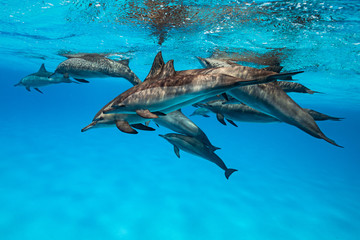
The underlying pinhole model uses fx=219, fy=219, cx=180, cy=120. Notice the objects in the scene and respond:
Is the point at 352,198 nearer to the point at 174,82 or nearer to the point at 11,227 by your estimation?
the point at 174,82

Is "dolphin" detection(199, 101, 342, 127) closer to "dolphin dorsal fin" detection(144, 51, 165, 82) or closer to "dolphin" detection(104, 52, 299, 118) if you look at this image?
"dolphin dorsal fin" detection(144, 51, 165, 82)

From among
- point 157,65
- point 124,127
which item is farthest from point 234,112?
point 124,127

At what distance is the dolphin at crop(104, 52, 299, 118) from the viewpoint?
321 cm

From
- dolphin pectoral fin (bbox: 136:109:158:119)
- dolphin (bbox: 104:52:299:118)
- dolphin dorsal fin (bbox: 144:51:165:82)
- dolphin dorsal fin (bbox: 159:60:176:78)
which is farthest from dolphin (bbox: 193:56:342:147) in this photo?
dolphin pectoral fin (bbox: 136:109:158:119)

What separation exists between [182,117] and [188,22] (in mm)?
6253

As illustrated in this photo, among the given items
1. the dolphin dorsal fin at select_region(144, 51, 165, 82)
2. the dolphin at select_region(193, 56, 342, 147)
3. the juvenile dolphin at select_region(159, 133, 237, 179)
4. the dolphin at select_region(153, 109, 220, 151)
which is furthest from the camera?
the juvenile dolphin at select_region(159, 133, 237, 179)

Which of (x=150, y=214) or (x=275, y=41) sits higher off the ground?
(x=275, y=41)

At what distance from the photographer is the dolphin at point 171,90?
3.21m

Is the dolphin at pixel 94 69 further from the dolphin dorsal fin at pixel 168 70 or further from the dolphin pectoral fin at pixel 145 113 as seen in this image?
the dolphin pectoral fin at pixel 145 113

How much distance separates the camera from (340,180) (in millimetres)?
19484

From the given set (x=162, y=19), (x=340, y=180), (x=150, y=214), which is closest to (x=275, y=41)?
(x=162, y=19)

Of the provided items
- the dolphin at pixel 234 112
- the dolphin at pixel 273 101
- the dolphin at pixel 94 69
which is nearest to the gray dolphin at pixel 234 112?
the dolphin at pixel 234 112

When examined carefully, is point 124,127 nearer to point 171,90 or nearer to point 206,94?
point 171,90

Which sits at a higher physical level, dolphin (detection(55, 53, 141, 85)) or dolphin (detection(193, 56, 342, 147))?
dolphin (detection(193, 56, 342, 147))
